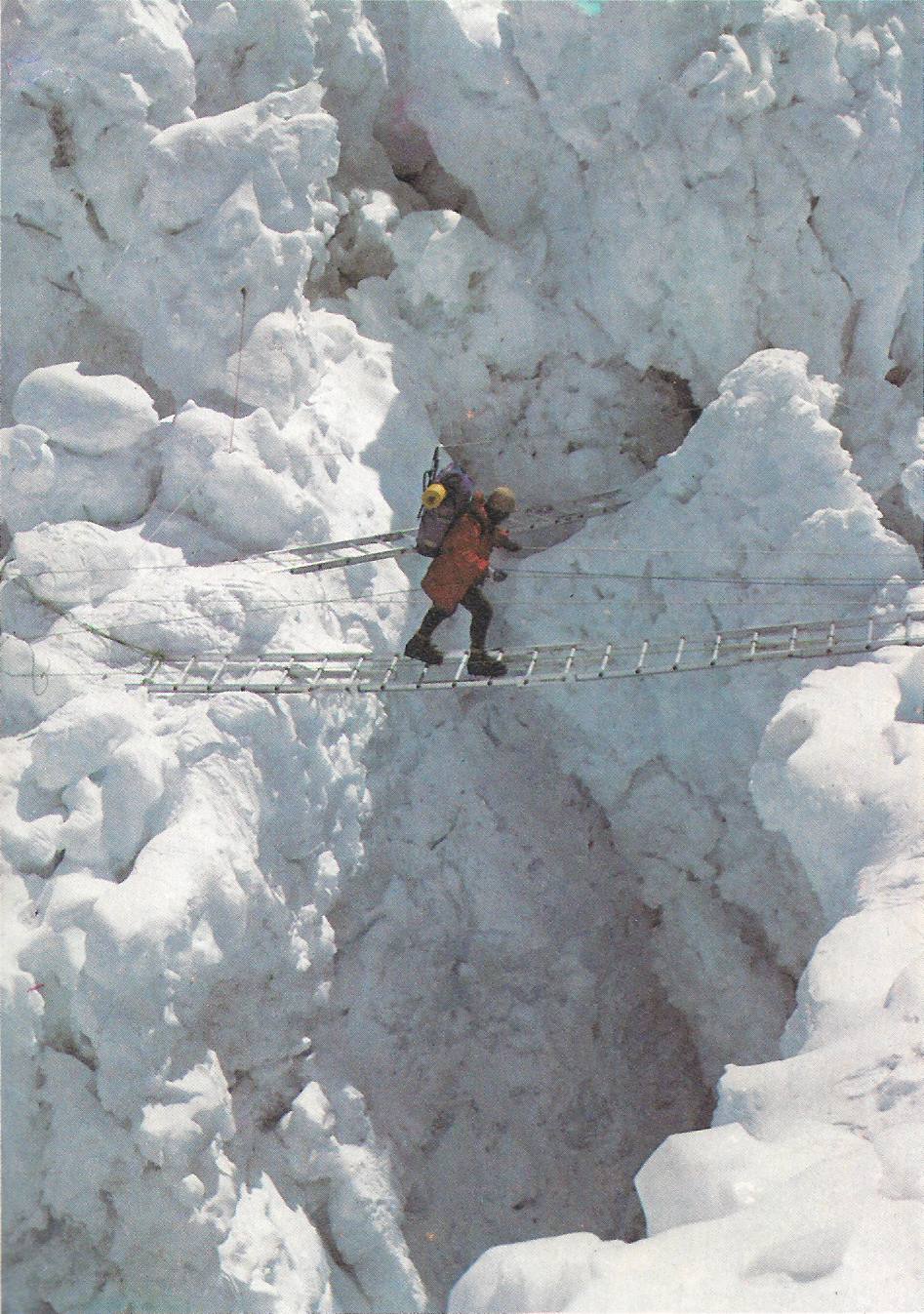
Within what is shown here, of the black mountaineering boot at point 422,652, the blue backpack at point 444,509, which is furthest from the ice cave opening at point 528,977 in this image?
the blue backpack at point 444,509

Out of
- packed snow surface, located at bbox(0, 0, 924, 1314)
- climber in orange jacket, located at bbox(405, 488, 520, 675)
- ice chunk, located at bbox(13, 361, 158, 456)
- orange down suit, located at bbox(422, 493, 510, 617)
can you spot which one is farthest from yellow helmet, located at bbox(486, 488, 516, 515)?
ice chunk, located at bbox(13, 361, 158, 456)

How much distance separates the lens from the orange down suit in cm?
830

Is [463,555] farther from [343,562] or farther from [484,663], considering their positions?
[343,562]

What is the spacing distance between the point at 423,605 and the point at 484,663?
52.3 inches

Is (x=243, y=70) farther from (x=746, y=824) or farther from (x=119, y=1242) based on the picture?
(x=119, y=1242)

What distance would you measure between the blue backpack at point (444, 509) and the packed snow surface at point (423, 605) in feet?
3.01

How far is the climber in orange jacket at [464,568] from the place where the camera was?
8281 mm

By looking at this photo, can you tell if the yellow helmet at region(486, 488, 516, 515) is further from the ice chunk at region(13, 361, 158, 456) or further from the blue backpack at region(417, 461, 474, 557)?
the ice chunk at region(13, 361, 158, 456)

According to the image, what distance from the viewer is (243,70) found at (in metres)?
9.79

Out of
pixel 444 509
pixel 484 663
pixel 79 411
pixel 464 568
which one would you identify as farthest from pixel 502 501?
pixel 79 411

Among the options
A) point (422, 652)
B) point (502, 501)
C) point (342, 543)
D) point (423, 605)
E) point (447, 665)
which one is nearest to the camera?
point (502, 501)

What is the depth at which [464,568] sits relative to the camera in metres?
8.33

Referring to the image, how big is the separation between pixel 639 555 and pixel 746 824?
193cm

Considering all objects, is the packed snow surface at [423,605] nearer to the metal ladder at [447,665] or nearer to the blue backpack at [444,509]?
the metal ladder at [447,665]
